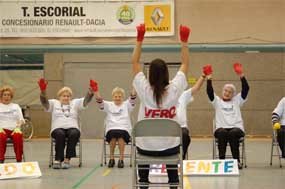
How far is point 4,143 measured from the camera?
699 centimetres

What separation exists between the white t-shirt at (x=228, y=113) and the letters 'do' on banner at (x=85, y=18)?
19.3 feet

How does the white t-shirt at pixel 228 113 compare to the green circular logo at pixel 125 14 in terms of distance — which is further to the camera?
the green circular logo at pixel 125 14

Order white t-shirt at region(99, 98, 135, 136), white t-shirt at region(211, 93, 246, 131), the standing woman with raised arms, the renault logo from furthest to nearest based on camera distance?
the renault logo, white t-shirt at region(99, 98, 135, 136), white t-shirt at region(211, 93, 246, 131), the standing woman with raised arms

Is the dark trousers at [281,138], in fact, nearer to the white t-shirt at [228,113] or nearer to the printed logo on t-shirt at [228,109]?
the white t-shirt at [228,113]

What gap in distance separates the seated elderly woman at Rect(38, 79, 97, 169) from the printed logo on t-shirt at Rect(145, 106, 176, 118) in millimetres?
3060

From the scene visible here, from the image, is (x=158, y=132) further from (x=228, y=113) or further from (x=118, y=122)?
(x=118, y=122)

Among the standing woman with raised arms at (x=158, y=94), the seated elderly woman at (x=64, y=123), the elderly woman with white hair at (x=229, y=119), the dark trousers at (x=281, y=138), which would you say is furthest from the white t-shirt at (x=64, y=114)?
the standing woman with raised arms at (x=158, y=94)

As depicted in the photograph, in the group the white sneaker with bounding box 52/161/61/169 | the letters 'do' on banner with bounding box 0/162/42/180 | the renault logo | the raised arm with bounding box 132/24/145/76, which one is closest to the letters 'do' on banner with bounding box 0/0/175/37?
the renault logo

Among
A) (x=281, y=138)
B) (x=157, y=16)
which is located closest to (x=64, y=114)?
(x=281, y=138)

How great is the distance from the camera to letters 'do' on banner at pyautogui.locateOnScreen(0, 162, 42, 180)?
245 inches

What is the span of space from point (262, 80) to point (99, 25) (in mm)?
4382

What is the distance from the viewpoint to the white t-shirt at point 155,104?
390cm

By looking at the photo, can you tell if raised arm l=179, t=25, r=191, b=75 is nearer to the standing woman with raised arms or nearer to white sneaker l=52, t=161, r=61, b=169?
the standing woman with raised arms

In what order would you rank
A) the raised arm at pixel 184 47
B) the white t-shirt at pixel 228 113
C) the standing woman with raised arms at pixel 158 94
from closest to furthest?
the standing woman with raised arms at pixel 158 94, the raised arm at pixel 184 47, the white t-shirt at pixel 228 113
